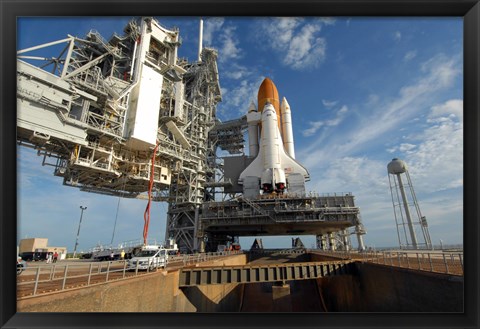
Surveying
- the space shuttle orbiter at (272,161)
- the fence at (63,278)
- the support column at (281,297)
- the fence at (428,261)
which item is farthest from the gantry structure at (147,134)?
the fence at (428,261)

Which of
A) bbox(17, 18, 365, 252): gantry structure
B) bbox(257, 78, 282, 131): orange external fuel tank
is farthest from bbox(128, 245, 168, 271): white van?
bbox(257, 78, 282, 131): orange external fuel tank

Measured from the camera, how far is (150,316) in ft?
12.2

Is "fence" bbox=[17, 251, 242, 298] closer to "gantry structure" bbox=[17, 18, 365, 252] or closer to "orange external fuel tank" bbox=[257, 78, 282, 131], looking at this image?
"gantry structure" bbox=[17, 18, 365, 252]

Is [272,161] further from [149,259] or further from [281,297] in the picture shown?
[149,259]

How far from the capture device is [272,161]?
130 ft

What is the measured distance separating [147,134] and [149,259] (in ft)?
52.0

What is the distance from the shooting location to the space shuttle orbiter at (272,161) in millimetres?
39281

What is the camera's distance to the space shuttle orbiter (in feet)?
129

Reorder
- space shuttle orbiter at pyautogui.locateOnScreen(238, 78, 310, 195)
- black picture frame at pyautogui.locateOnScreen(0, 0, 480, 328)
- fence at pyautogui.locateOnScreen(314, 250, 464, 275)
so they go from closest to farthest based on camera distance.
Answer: black picture frame at pyautogui.locateOnScreen(0, 0, 480, 328) < fence at pyautogui.locateOnScreen(314, 250, 464, 275) < space shuttle orbiter at pyautogui.locateOnScreen(238, 78, 310, 195)

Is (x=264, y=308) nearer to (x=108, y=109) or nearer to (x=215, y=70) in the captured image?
(x=108, y=109)

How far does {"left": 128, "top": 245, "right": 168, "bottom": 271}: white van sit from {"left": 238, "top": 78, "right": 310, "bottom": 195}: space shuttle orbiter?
2450 cm
